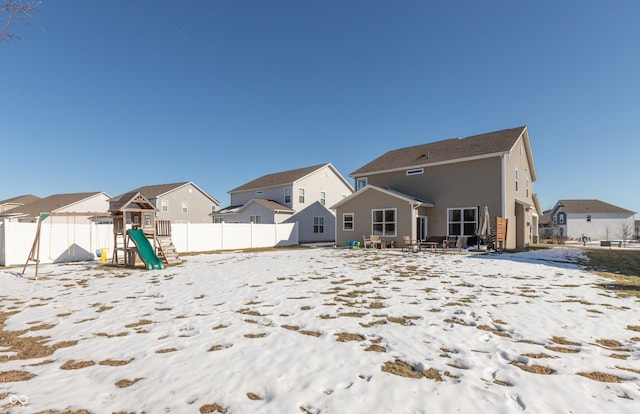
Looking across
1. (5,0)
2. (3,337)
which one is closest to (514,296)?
(3,337)

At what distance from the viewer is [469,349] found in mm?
4066

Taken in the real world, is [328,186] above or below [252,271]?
above

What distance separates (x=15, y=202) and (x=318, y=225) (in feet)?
156

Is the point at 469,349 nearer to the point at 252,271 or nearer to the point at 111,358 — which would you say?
the point at 111,358

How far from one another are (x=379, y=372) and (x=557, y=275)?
29.9ft

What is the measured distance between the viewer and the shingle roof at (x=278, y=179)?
106ft

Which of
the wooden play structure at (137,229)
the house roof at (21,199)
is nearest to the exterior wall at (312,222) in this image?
the wooden play structure at (137,229)

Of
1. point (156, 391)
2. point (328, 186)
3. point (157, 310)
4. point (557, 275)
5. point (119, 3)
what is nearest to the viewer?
point (156, 391)

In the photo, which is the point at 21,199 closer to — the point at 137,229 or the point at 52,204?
the point at 52,204

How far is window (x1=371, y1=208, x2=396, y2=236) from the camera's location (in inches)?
843

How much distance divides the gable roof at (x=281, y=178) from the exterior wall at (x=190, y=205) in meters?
6.07

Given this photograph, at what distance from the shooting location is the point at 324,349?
4102 millimetres

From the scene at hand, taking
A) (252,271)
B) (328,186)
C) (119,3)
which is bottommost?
(252,271)

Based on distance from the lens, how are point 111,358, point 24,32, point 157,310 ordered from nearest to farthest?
point 111,358, point 24,32, point 157,310
